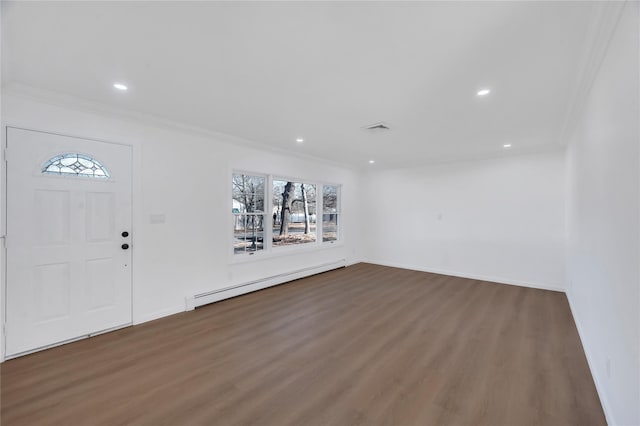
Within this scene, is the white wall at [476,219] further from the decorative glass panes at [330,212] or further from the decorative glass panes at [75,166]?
the decorative glass panes at [75,166]

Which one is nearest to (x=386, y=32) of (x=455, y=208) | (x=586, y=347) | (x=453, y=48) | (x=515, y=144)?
(x=453, y=48)

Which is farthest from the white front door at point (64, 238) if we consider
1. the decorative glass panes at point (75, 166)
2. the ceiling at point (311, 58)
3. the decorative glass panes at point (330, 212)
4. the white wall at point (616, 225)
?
the white wall at point (616, 225)

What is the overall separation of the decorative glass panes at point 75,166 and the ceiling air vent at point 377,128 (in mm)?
3267

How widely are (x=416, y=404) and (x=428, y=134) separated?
3.38 meters

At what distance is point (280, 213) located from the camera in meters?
5.24

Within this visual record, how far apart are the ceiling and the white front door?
676 millimetres

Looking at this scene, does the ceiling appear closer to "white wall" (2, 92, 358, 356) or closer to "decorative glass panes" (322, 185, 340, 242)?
"white wall" (2, 92, 358, 356)

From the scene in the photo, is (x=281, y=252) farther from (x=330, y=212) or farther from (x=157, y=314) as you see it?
(x=157, y=314)

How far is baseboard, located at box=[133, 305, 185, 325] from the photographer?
3240 millimetres

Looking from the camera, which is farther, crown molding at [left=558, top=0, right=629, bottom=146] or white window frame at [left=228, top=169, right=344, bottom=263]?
white window frame at [left=228, top=169, right=344, bottom=263]

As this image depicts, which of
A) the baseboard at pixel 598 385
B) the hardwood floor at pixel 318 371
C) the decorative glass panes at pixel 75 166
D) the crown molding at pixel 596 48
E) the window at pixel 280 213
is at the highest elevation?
the crown molding at pixel 596 48

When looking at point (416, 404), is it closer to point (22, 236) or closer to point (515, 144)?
point (22, 236)

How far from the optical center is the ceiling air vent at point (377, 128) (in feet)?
11.6

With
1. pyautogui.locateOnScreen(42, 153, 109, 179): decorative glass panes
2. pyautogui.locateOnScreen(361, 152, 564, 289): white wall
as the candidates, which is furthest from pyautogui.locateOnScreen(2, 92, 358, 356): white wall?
pyautogui.locateOnScreen(361, 152, 564, 289): white wall
